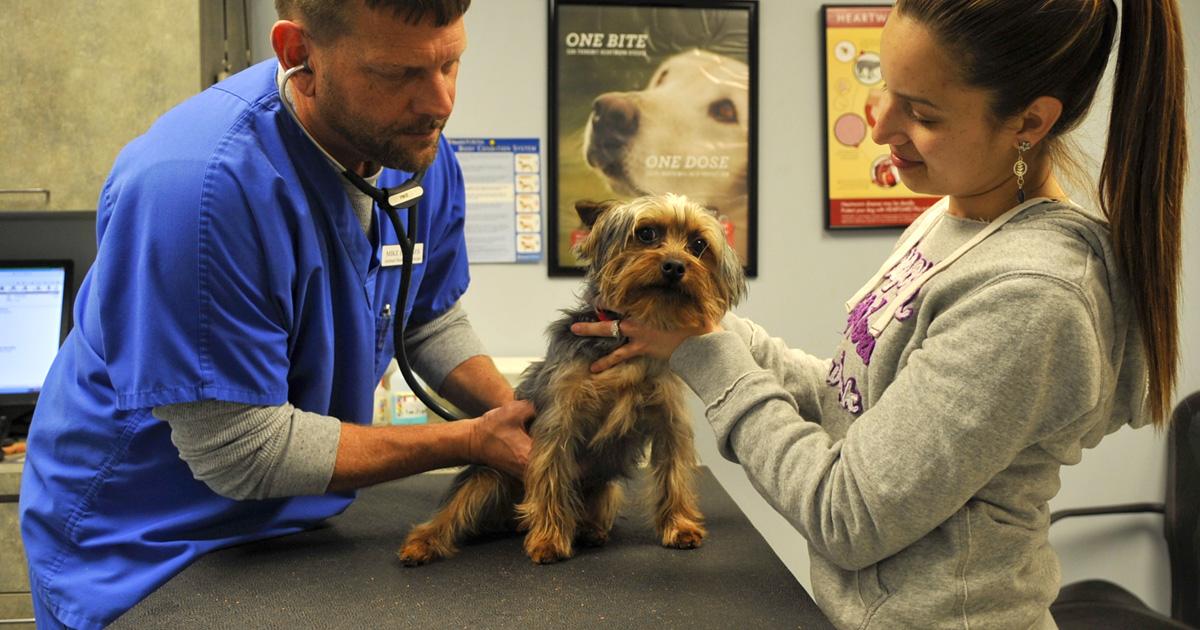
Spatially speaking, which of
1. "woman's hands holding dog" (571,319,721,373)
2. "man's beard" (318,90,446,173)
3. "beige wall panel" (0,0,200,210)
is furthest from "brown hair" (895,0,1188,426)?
"beige wall panel" (0,0,200,210)

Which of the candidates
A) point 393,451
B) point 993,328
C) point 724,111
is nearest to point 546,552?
point 393,451

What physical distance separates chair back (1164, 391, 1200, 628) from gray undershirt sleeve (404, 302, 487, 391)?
2162 mm

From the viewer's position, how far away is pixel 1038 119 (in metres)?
1.05

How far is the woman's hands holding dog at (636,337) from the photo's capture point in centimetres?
137

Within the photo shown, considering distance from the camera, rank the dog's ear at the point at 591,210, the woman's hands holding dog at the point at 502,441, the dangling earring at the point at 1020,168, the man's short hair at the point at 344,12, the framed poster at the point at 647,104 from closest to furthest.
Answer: the dangling earring at the point at 1020,168 → the man's short hair at the point at 344,12 → the woman's hands holding dog at the point at 502,441 → the dog's ear at the point at 591,210 → the framed poster at the point at 647,104

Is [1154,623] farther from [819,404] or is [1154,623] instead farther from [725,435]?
[725,435]

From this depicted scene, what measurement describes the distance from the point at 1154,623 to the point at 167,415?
8.19ft

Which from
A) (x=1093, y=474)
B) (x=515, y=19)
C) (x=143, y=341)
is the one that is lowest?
(x=1093, y=474)

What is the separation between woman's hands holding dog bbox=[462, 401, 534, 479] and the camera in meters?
1.53

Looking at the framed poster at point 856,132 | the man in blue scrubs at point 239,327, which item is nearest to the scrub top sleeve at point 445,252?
the man in blue scrubs at point 239,327

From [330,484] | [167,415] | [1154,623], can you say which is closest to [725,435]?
[330,484]

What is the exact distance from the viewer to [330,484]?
1368mm

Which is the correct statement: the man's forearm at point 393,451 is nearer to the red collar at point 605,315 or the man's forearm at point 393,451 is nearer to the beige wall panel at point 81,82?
the red collar at point 605,315

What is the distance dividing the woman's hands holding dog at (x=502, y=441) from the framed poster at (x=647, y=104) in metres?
1.44
